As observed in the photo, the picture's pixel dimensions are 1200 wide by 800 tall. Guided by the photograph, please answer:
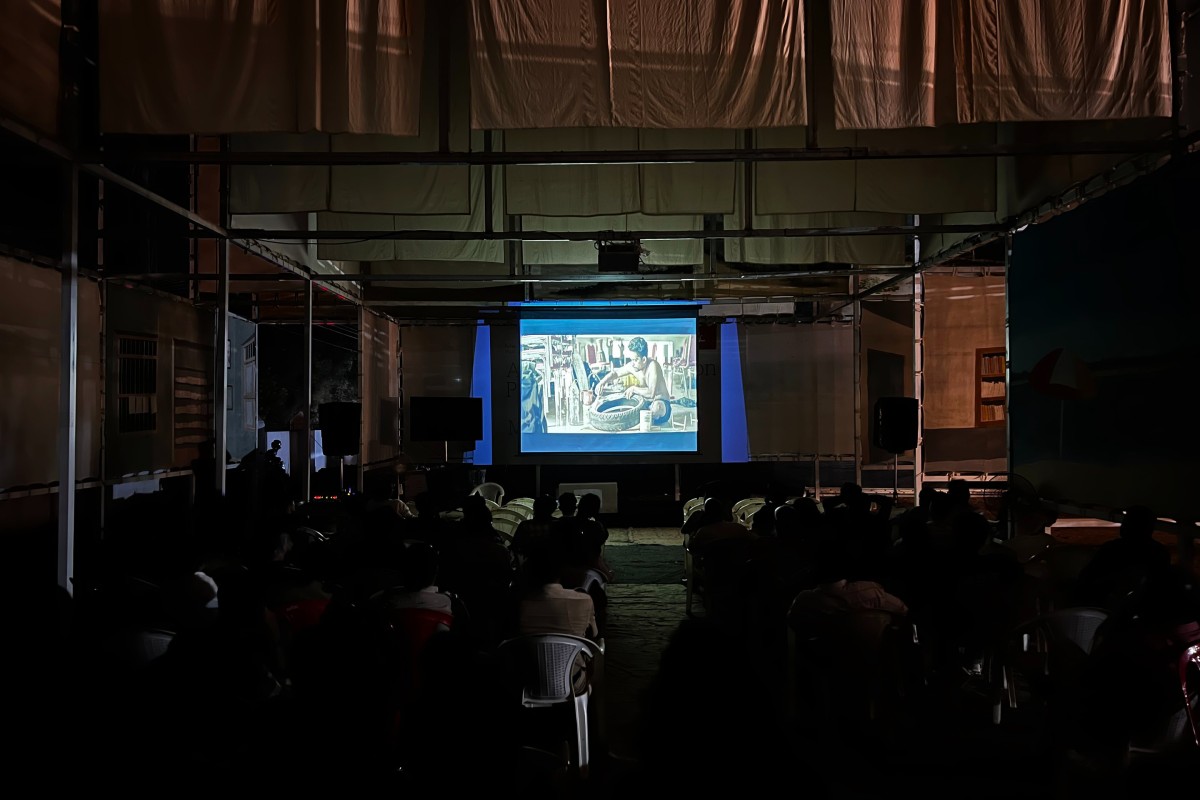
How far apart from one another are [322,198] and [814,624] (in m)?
6.39

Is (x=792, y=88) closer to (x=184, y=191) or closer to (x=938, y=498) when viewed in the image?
(x=938, y=498)

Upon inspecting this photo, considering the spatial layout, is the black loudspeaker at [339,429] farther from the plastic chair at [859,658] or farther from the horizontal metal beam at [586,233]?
the plastic chair at [859,658]

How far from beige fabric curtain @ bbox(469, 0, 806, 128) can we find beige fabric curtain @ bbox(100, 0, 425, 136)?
63 centimetres

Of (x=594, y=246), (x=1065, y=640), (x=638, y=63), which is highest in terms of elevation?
(x=638, y=63)

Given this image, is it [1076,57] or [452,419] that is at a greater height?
[1076,57]

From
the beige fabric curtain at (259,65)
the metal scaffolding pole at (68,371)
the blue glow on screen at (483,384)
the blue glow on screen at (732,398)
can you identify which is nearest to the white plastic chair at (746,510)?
the blue glow on screen at (732,398)

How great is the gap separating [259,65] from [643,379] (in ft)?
26.5

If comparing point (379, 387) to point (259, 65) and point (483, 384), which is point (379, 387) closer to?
point (483, 384)

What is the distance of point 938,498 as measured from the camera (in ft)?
25.2

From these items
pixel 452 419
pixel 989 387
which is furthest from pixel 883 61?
pixel 989 387

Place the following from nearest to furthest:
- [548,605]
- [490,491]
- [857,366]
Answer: [548,605] < [490,491] < [857,366]

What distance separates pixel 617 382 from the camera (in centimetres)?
1345

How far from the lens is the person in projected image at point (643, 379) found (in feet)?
43.9

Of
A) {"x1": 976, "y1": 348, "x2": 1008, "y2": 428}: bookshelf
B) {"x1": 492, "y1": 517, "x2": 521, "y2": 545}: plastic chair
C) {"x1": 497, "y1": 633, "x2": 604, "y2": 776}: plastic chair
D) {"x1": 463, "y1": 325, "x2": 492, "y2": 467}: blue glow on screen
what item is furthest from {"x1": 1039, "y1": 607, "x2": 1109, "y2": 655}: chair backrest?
{"x1": 976, "y1": 348, "x2": 1008, "y2": 428}: bookshelf
